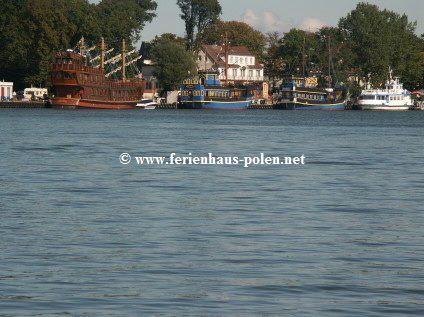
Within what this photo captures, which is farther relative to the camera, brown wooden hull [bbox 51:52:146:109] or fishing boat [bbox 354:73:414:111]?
fishing boat [bbox 354:73:414:111]

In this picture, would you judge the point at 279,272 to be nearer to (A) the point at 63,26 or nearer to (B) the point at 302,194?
(B) the point at 302,194

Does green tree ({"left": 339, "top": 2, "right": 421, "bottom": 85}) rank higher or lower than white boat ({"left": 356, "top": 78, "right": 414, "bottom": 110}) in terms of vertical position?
higher

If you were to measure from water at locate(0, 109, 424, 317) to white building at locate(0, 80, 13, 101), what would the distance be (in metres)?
120

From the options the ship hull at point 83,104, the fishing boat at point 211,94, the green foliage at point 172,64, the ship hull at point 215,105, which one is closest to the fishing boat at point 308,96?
the fishing boat at point 211,94

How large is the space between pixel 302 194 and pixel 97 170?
36.1 ft

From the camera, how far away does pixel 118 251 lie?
20531 millimetres

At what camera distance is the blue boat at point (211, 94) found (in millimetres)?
165000

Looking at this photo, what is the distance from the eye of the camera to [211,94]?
Answer: 16675 cm

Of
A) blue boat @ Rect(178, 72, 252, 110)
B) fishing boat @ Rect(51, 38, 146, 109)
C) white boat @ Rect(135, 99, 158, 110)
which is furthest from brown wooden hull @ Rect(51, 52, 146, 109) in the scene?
blue boat @ Rect(178, 72, 252, 110)

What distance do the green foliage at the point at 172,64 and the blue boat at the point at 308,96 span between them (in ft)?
51.5

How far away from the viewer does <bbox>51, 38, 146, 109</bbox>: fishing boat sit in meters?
141

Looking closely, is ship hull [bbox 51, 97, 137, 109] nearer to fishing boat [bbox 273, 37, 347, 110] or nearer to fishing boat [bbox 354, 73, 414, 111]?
fishing boat [bbox 273, 37, 347, 110]

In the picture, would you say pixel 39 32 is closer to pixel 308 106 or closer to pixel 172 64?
pixel 172 64

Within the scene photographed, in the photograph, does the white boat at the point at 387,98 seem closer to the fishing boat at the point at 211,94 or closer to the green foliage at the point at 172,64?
the fishing boat at the point at 211,94
